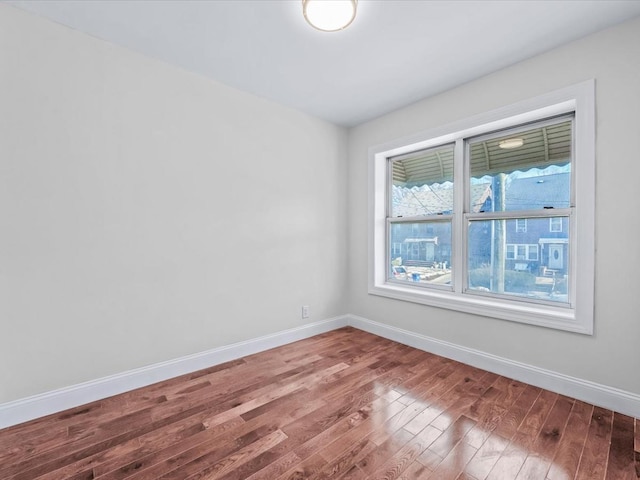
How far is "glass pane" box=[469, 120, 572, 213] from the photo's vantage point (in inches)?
96.3

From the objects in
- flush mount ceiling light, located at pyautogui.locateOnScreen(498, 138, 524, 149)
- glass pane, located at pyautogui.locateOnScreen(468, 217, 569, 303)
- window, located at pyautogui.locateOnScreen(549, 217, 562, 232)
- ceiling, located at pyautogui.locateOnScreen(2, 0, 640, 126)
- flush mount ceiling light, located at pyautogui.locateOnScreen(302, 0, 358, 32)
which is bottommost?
glass pane, located at pyautogui.locateOnScreen(468, 217, 569, 303)

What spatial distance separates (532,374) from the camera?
2340mm

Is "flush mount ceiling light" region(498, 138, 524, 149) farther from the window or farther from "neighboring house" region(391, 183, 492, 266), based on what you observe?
the window

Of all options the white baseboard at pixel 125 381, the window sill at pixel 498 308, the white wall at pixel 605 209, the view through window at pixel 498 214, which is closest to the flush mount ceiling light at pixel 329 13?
the white wall at pixel 605 209

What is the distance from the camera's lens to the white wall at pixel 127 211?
190 centimetres

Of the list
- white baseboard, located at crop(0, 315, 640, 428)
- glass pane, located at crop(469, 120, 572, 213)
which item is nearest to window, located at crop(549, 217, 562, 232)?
glass pane, located at crop(469, 120, 572, 213)

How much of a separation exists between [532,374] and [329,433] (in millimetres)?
1737

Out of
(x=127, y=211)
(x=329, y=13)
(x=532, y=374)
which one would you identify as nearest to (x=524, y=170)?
(x=532, y=374)

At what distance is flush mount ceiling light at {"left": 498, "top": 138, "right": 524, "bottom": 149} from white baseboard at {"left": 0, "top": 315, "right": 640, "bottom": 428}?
1914 mm

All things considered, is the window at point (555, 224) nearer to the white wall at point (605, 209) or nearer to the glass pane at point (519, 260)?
the glass pane at point (519, 260)

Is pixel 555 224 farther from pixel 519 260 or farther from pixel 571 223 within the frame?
pixel 519 260

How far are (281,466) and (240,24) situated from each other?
2.72 metres

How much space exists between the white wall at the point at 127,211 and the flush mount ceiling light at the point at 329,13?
4.20ft

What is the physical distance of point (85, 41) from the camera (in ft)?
6.90
